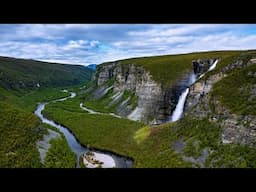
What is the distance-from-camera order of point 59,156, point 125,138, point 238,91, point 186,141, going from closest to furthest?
1. point 238,91
2. point 186,141
3. point 59,156
4. point 125,138

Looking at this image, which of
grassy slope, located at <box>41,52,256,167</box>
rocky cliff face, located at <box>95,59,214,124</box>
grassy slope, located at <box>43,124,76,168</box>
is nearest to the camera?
grassy slope, located at <box>41,52,256,167</box>

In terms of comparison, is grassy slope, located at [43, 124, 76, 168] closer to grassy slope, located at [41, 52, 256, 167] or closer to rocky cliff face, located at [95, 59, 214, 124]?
grassy slope, located at [41, 52, 256, 167]

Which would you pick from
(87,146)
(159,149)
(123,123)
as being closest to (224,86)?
(159,149)

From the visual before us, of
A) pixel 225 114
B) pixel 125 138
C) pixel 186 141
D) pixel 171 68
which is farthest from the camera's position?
pixel 171 68

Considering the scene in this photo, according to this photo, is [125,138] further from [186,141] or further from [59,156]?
[186,141]

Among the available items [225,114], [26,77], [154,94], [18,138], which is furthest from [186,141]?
[26,77]

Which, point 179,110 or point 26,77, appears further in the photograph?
point 26,77

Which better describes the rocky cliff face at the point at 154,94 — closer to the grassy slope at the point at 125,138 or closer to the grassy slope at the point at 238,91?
the grassy slope at the point at 125,138

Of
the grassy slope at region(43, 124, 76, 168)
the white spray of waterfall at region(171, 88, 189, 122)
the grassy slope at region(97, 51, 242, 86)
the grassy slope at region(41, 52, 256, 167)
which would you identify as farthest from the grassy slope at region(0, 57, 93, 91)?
the grassy slope at region(43, 124, 76, 168)

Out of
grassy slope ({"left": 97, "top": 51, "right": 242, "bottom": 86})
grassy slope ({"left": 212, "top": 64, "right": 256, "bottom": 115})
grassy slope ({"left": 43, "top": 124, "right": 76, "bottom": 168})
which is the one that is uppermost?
grassy slope ({"left": 97, "top": 51, "right": 242, "bottom": 86})

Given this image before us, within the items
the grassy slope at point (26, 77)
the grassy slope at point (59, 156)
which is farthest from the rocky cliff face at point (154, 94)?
the grassy slope at point (26, 77)
